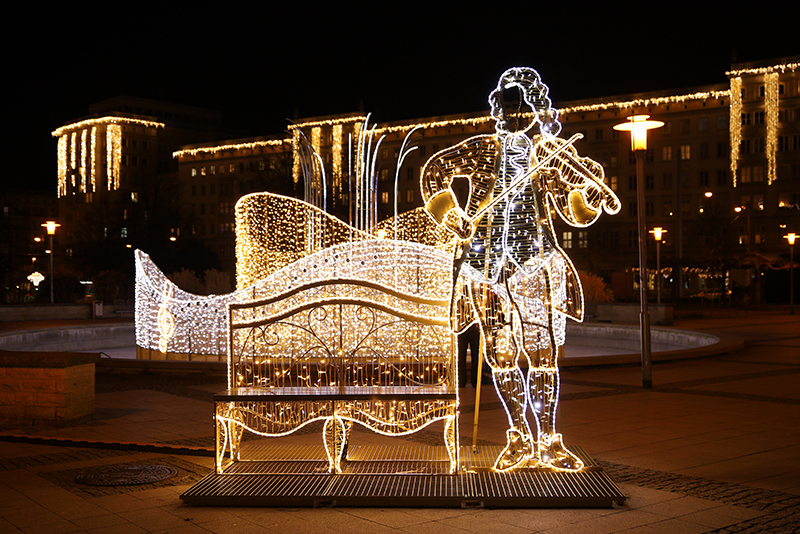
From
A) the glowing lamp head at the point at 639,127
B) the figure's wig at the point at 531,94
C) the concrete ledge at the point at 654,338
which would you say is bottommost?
the concrete ledge at the point at 654,338

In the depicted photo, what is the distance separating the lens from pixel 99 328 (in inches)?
830

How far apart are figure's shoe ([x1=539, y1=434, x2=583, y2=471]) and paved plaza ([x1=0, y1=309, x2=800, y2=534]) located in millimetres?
194

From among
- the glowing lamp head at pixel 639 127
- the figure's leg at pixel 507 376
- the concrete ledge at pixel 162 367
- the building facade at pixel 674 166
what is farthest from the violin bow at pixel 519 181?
the building facade at pixel 674 166

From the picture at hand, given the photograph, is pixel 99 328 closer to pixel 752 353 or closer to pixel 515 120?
pixel 752 353

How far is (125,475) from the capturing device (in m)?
6.57

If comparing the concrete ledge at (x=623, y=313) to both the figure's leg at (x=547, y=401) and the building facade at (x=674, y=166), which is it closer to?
the figure's leg at (x=547, y=401)

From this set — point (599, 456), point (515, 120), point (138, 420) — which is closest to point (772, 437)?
point (599, 456)

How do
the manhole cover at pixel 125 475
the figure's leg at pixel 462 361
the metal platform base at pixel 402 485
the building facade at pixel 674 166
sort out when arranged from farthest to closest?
the building facade at pixel 674 166
the figure's leg at pixel 462 361
the manhole cover at pixel 125 475
the metal platform base at pixel 402 485

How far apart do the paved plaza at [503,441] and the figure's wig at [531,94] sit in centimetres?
229

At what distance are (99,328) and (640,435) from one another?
1636 centimetres

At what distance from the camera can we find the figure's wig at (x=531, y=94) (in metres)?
6.39

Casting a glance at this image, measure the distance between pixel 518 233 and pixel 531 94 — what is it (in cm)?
109

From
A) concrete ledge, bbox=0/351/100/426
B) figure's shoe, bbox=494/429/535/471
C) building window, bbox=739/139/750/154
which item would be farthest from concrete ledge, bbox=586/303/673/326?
building window, bbox=739/139/750/154

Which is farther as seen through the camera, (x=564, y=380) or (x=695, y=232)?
(x=695, y=232)
